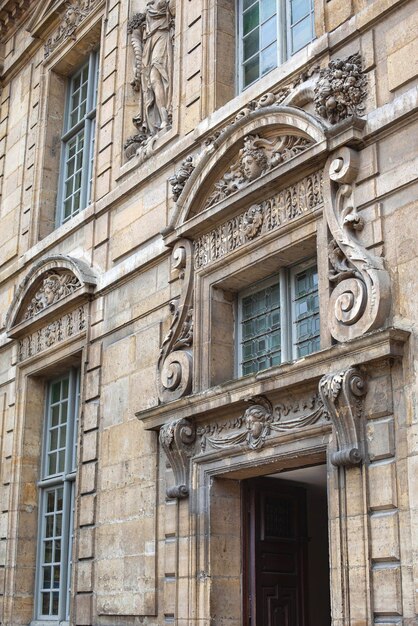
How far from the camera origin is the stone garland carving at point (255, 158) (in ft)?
25.4

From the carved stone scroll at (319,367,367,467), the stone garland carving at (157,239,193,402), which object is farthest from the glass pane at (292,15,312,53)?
the carved stone scroll at (319,367,367,467)

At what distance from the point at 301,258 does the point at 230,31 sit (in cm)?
292

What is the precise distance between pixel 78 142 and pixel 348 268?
20.8 feet

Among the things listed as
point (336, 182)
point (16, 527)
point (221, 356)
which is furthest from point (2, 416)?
point (336, 182)

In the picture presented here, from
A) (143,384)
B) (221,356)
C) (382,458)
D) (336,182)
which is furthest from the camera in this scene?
(143,384)

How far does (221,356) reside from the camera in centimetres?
824

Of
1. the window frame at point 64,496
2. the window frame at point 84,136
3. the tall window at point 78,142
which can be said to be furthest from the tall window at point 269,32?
the window frame at point 64,496

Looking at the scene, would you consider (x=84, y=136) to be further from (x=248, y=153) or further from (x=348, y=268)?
(x=348, y=268)

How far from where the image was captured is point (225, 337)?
8336 mm

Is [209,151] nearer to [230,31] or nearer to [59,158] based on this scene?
[230,31]

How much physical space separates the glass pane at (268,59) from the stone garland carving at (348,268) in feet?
6.54

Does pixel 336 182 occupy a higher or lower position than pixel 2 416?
higher

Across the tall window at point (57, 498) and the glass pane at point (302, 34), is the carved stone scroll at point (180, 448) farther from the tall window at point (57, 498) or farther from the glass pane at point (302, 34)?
the glass pane at point (302, 34)

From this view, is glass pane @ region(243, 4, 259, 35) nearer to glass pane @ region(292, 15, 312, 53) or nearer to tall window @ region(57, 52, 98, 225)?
glass pane @ region(292, 15, 312, 53)
